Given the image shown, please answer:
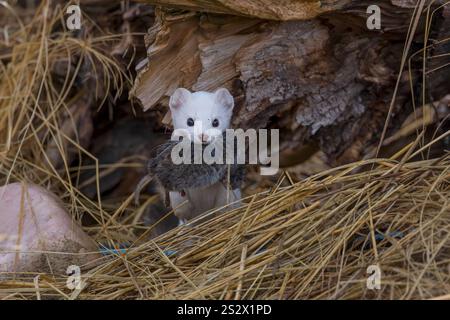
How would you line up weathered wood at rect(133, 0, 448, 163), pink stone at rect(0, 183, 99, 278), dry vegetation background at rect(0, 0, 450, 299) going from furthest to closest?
weathered wood at rect(133, 0, 448, 163) < pink stone at rect(0, 183, 99, 278) < dry vegetation background at rect(0, 0, 450, 299)

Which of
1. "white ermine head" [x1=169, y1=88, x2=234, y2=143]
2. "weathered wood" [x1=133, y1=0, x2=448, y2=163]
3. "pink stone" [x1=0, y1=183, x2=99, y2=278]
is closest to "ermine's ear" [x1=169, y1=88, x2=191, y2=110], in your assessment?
"white ermine head" [x1=169, y1=88, x2=234, y2=143]

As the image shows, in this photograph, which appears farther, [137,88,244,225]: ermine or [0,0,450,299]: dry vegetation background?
[137,88,244,225]: ermine

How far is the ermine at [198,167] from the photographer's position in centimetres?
267

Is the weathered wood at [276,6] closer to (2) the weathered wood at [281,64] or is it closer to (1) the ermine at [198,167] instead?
(2) the weathered wood at [281,64]

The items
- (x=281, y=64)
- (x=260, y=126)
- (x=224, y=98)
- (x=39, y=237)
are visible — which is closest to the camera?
(x=39, y=237)

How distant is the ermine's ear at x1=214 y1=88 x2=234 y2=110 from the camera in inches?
106

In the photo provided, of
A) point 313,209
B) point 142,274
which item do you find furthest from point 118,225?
point 313,209

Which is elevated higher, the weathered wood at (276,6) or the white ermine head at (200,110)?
the weathered wood at (276,6)

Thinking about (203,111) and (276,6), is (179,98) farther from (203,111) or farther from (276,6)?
(276,6)

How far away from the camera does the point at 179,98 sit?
2.70 meters

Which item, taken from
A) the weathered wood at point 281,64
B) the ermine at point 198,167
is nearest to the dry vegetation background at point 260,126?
the weathered wood at point 281,64

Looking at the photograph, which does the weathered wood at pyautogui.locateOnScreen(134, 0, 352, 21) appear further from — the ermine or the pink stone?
the pink stone

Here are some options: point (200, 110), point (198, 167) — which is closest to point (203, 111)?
point (200, 110)

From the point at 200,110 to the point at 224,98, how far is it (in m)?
0.11
